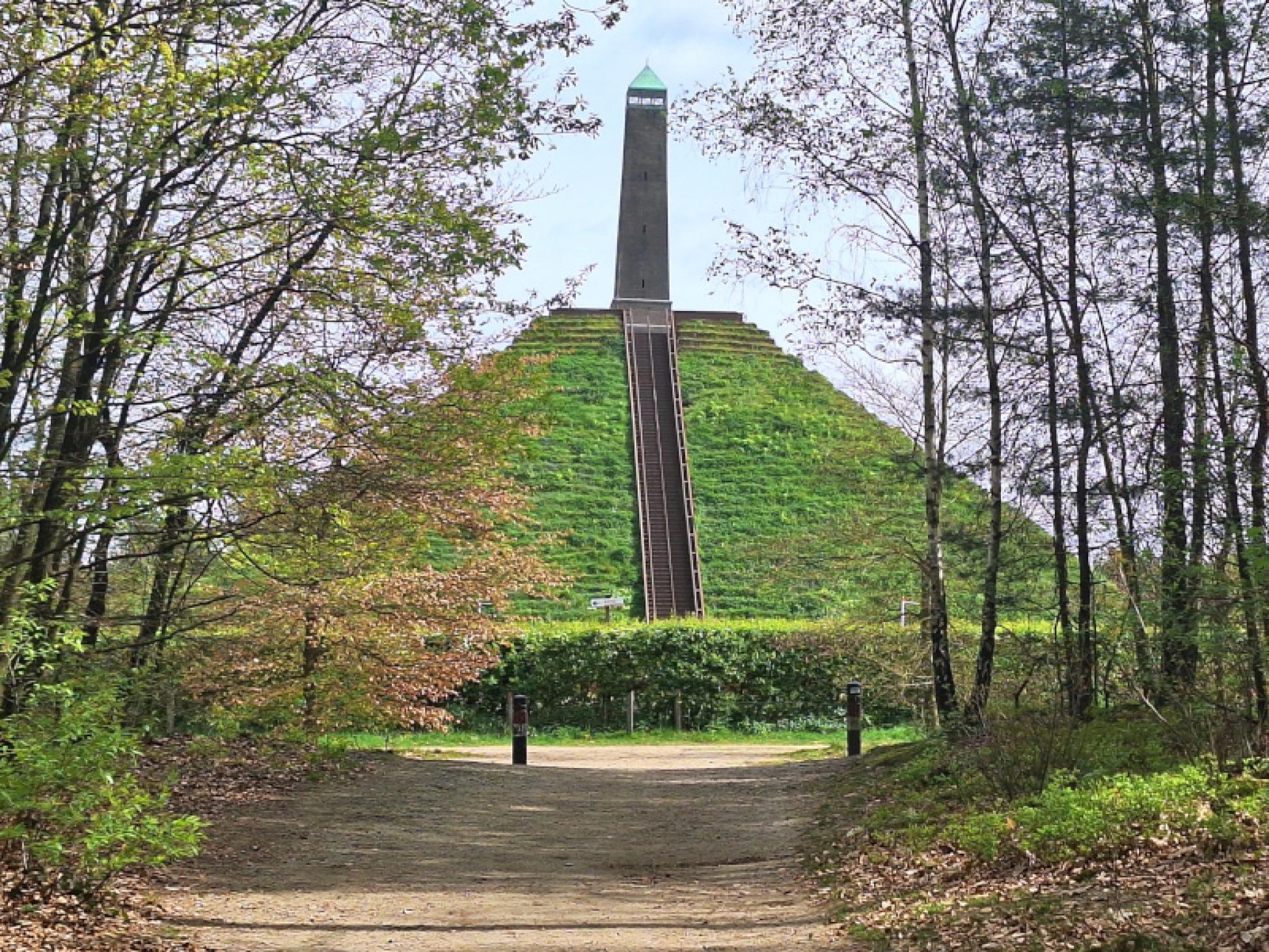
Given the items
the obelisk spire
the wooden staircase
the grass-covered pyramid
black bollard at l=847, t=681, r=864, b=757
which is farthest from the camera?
the obelisk spire

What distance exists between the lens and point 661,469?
138 feet

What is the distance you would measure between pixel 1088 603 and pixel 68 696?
8714mm

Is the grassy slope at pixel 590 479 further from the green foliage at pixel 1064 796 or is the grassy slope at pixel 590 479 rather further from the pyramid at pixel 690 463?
the green foliage at pixel 1064 796

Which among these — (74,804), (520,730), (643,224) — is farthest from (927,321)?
(643,224)

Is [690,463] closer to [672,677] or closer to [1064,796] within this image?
[672,677]

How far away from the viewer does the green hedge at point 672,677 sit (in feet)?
76.1

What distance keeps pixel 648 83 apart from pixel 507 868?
2139 inches

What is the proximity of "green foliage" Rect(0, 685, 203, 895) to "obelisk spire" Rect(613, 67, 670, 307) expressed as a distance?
→ 167ft

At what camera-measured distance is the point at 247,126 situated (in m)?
8.14

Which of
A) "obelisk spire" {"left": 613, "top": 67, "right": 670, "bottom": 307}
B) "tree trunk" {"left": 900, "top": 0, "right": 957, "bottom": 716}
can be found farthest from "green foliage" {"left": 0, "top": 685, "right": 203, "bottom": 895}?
"obelisk spire" {"left": 613, "top": 67, "right": 670, "bottom": 307}

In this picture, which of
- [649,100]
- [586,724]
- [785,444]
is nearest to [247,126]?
[586,724]

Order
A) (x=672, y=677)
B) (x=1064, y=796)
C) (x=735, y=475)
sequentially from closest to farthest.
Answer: (x=1064, y=796) → (x=672, y=677) → (x=735, y=475)

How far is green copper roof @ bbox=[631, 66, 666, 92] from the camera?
191 ft

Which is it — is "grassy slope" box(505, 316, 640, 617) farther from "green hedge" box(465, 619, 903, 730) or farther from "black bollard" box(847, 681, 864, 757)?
"black bollard" box(847, 681, 864, 757)
